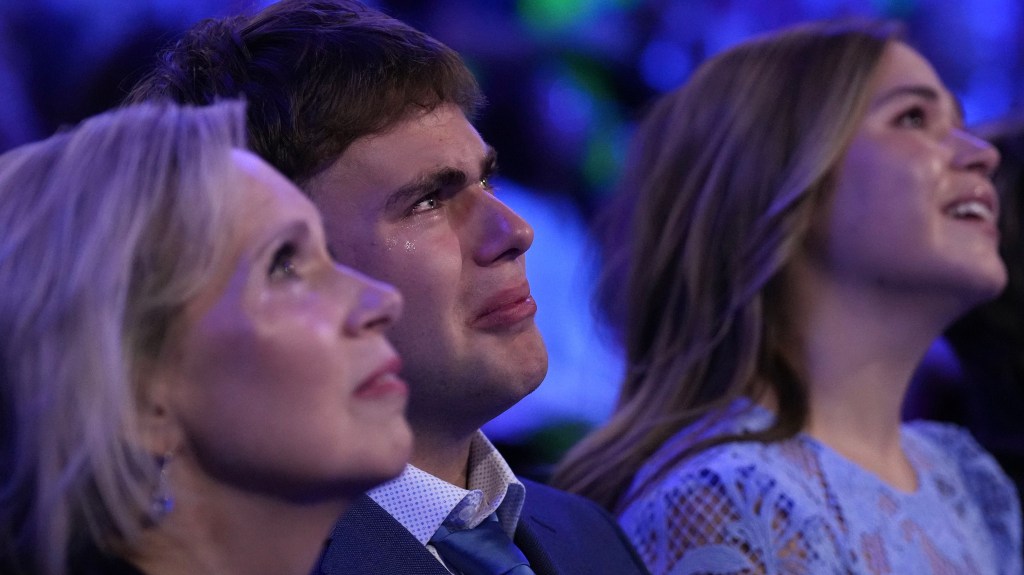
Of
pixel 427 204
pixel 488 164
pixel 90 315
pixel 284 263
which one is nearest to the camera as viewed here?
pixel 90 315

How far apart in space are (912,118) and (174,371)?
1.82 meters

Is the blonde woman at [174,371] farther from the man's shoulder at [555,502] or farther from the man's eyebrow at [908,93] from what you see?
the man's eyebrow at [908,93]

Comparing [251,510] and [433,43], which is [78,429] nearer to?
[251,510]

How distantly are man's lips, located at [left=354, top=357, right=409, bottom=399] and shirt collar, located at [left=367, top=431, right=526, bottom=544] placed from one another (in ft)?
1.36

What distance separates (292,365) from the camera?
1.13 meters

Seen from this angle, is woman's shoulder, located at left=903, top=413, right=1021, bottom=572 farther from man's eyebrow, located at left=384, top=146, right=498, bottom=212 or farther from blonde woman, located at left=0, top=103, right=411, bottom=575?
blonde woman, located at left=0, top=103, right=411, bottom=575

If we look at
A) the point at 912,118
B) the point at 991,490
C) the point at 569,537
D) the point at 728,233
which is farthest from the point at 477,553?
the point at 991,490

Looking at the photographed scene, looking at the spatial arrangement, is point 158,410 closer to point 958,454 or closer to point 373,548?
point 373,548

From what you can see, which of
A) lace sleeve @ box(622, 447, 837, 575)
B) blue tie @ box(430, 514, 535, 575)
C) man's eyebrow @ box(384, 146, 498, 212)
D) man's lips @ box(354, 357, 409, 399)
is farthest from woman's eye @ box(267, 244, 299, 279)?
lace sleeve @ box(622, 447, 837, 575)

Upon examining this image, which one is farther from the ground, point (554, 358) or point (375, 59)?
point (375, 59)

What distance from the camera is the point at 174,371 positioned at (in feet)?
3.76

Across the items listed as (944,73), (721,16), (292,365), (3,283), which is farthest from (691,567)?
(944,73)

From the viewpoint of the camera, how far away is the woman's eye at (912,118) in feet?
8.00

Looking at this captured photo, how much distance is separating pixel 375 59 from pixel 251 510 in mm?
761
